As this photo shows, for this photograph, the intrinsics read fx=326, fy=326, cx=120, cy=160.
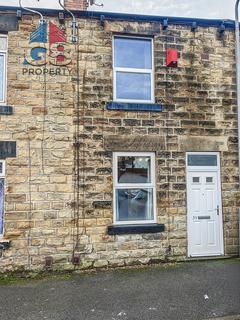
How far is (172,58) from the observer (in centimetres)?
806

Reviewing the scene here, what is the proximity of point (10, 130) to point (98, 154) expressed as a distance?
6.79 ft

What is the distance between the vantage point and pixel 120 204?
311 inches

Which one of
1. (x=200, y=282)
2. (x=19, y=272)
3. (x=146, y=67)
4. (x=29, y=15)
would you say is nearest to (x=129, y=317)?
(x=200, y=282)

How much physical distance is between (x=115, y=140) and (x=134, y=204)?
1.63m

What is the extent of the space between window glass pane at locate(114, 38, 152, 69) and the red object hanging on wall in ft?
1.49

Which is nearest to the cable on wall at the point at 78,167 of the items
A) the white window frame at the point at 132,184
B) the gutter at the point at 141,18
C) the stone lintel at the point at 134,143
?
the stone lintel at the point at 134,143

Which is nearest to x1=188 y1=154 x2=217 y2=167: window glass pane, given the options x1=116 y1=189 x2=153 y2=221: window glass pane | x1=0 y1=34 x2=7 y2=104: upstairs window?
x1=116 y1=189 x2=153 y2=221: window glass pane

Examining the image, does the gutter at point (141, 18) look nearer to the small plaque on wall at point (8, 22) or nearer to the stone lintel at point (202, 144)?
the small plaque on wall at point (8, 22)

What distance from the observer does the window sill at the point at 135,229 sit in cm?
760

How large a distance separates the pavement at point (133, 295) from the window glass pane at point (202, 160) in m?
2.47

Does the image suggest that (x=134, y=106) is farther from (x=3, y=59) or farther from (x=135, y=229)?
(x=3, y=59)

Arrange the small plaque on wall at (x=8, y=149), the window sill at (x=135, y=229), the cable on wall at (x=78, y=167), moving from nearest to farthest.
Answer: the small plaque on wall at (x=8, y=149) < the cable on wall at (x=78, y=167) < the window sill at (x=135, y=229)

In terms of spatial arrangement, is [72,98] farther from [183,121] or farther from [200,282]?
[200,282]

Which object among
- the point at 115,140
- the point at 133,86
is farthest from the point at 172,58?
the point at 115,140
